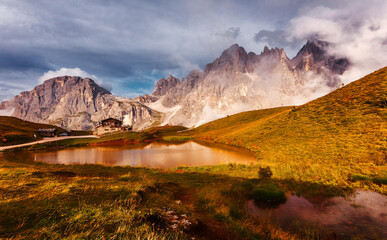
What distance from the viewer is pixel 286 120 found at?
59.9 m

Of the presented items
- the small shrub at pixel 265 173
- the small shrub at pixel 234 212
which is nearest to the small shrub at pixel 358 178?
the small shrub at pixel 265 173

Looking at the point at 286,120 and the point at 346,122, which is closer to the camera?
the point at 346,122

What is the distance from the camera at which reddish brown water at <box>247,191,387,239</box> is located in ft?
31.4

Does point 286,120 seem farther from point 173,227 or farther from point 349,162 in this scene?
point 173,227

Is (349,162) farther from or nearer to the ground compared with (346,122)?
nearer to the ground

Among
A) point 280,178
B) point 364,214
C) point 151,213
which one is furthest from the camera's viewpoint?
point 280,178

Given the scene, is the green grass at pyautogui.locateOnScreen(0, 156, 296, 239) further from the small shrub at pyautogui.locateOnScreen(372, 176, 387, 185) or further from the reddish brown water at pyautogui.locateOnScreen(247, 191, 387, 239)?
the small shrub at pyautogui.locateOnScreen(372, 176, 387, 185)

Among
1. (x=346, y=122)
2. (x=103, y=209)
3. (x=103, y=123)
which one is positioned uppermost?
(x=103, y=123)

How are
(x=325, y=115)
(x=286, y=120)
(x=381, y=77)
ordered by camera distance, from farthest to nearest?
1. (x=286, y=120)
2. (x=381, y=77)
3. (x=325, y=115)

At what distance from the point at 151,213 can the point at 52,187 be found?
23.9ft

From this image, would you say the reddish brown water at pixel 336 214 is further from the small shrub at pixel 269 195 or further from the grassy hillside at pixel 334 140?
the grassy hillside at pixel 334 140

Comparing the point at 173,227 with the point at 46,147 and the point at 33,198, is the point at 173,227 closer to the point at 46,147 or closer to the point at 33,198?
the point at 33,198

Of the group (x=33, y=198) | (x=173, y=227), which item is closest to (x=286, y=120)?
(x=173, y=227)

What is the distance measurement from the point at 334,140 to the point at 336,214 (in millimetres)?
29064
